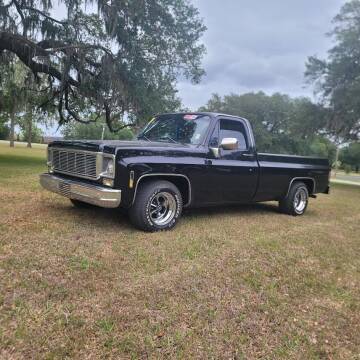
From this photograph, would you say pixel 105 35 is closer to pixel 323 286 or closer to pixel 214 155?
pixel 214 155

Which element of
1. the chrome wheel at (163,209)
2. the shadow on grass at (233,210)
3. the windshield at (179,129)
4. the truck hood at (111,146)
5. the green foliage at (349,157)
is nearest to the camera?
the truck hood at (111,146)

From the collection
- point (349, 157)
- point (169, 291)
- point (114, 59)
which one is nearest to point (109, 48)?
point (114, 59)

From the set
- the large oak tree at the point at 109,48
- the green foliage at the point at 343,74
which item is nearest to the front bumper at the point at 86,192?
the large oak tree at the point at 109,48

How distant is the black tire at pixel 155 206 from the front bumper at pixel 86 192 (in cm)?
43

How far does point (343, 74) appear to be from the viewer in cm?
2016

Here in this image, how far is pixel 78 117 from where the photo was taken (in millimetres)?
20031

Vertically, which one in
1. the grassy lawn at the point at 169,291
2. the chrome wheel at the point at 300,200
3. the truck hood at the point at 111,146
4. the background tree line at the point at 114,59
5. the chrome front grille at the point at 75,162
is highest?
the background tree line at the point at 114,59

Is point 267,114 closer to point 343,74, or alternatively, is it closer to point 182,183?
point 343,74

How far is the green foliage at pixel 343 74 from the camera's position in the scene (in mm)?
19516

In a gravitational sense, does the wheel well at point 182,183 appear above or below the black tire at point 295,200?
above

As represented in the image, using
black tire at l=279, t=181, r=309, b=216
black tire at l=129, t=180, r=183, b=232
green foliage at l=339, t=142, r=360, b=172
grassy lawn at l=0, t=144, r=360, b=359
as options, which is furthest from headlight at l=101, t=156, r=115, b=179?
green foliage at l=339, t=142, r=360, b=172

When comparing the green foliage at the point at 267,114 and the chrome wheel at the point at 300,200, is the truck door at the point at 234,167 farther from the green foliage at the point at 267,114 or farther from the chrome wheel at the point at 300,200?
the green foliage at the point at 267,114

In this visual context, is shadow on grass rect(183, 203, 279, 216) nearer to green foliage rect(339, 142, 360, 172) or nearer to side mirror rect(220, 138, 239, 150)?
side mirror rect(220, 138, 239, 150)

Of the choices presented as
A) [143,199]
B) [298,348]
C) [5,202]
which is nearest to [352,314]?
[298,348]
